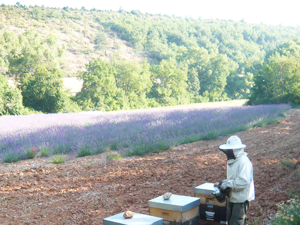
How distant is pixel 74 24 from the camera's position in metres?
110

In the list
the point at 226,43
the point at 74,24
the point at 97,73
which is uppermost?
the point at 74,24

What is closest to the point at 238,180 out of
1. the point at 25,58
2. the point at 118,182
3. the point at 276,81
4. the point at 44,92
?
the point at 118,182

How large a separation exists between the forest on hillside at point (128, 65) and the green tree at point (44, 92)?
0.10m

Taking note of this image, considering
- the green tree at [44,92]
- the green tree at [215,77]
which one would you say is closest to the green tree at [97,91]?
the green tree at [44,92]

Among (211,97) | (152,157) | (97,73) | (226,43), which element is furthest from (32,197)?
(226,43)

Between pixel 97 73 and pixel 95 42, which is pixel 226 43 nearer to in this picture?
pixel 95 42

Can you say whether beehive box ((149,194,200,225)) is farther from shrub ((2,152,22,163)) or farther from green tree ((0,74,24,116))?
green tree ((0,74,24,116))

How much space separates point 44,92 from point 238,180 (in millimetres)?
31195

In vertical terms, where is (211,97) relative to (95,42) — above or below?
below

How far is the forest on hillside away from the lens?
28891 millimetres

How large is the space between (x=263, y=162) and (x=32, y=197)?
4.85 metres

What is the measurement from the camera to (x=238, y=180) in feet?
10.1

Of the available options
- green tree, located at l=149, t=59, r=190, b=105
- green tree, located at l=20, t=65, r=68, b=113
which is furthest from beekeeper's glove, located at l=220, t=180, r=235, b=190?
green tree, located at l=149, t=59, r=190, b=105

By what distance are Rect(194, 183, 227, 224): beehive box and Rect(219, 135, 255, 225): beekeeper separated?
1.18ft
